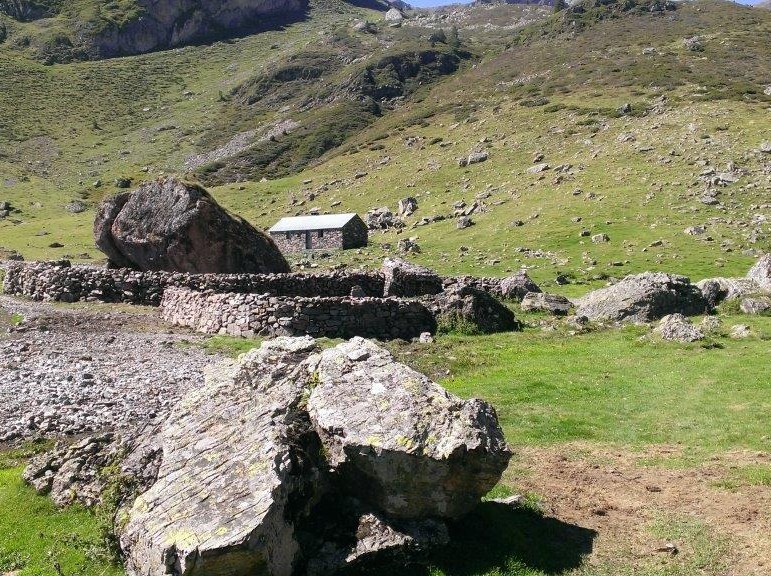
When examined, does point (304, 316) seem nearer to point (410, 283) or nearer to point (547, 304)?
point (410, 283)

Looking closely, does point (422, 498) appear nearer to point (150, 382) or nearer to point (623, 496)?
point (623, 496)

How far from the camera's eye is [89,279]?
106 ft

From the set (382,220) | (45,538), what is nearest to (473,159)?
(382,220)

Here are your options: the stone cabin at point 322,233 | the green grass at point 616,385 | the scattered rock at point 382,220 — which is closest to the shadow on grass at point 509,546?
the green grass at point 616,385

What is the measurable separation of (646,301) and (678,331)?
4164 millimetres

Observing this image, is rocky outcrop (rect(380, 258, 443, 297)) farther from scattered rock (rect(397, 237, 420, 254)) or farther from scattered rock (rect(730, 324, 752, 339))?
scattered rock (rect(397, 237, 420, 254))

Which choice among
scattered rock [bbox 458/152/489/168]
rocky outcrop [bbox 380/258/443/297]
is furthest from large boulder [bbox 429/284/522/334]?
scattered rock [bbox 458/152/489/168]

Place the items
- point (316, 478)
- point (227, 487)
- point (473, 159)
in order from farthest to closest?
1. point (473, 159)
2. point (316, 478)
3. point (227, 487)

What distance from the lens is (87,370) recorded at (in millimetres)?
19000

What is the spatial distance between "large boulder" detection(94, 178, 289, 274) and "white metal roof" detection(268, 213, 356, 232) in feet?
84.0

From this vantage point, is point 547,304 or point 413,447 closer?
point 413,447

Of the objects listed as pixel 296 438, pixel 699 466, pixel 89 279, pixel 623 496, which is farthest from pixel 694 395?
pixel 89 279

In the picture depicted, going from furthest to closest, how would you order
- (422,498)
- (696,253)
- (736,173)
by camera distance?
(736,173)
(696,253)
(422,498)

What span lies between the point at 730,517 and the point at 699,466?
239 cm
